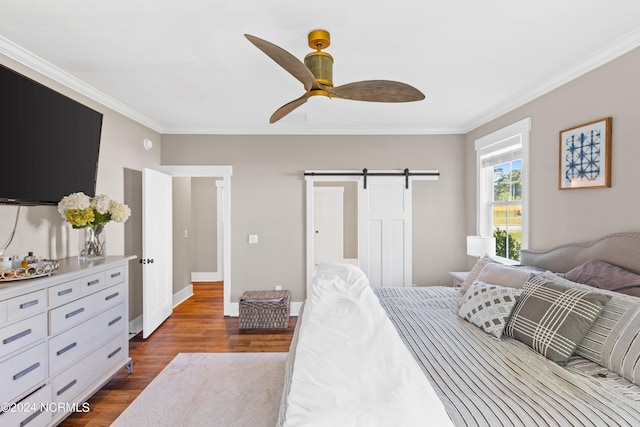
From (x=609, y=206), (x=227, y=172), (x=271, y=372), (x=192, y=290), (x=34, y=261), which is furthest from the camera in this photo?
(x=192, y=290)

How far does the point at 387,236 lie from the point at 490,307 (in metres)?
2.37

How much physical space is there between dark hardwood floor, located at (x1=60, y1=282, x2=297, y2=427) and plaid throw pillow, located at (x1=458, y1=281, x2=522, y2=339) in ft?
6.36

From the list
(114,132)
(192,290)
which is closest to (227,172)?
(114,132)

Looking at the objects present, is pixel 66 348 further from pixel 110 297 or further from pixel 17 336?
pixel 110 297

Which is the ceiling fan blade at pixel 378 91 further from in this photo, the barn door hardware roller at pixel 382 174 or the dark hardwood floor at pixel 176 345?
the dark hardwood floor at pixel 176 345

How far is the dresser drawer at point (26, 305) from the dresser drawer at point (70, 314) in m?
0.10

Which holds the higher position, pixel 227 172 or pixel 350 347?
pixel 227 172

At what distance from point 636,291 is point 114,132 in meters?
4.45

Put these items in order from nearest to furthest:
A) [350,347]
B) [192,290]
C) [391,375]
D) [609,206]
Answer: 1. [391,375]
2. [350,347]
3. [609,206]
4. [192,290]

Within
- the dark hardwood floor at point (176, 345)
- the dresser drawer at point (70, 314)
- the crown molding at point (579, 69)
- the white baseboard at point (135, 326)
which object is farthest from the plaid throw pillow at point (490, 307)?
the white baseboard at point (135, 326)

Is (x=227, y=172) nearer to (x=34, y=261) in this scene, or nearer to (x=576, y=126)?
(x=34, y=261)

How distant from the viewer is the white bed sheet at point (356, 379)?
2.54 feet

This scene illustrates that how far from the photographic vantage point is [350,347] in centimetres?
115

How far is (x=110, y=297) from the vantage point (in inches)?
95.4
